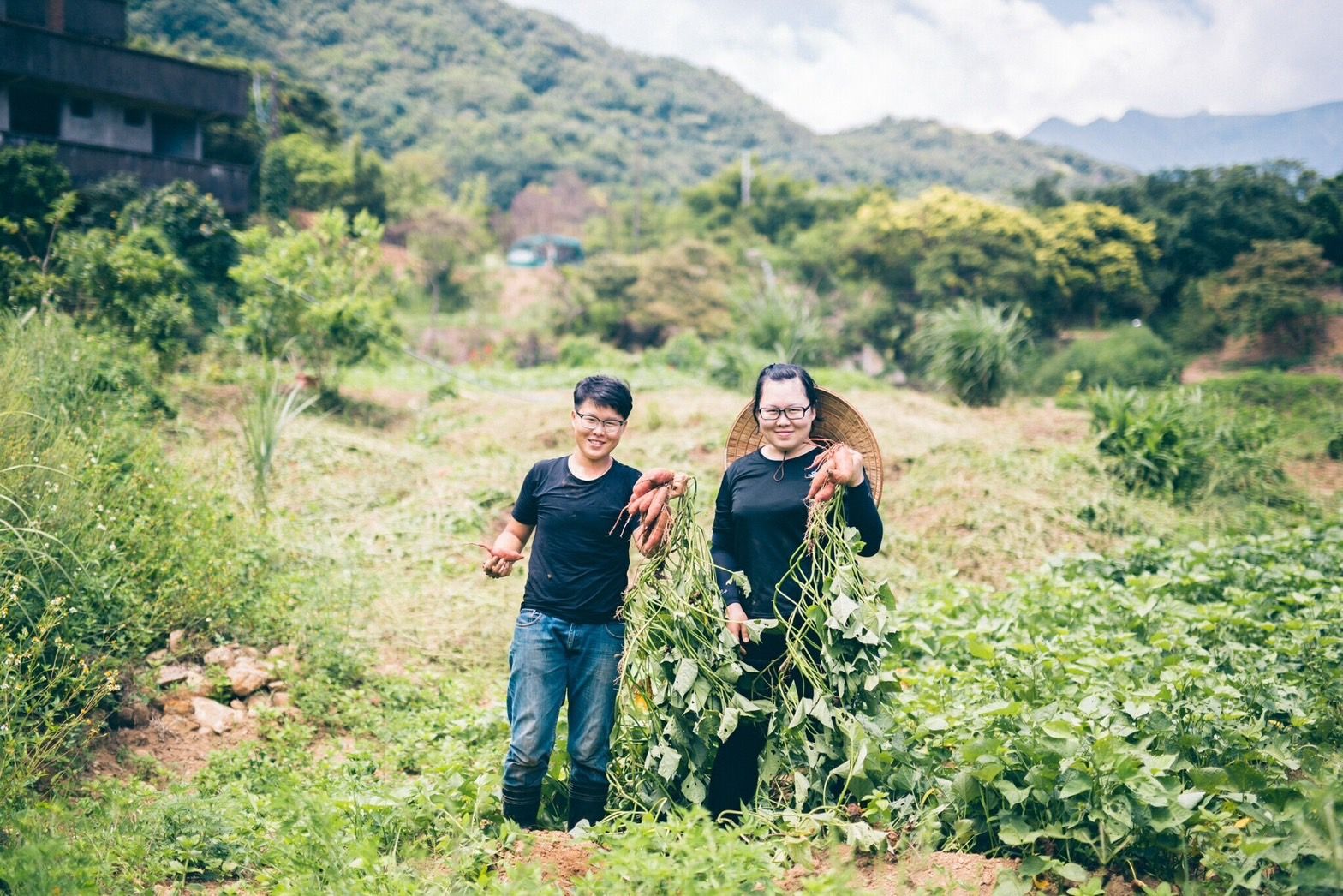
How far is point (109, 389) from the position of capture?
299 inches

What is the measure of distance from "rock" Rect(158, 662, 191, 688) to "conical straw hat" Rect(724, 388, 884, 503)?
9.44ft

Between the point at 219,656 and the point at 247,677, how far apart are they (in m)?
0.23

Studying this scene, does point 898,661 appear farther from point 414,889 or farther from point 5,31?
point 5,31

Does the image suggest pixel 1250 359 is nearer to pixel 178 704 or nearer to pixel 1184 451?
pixel 1184 451

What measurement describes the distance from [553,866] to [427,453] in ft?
24.9

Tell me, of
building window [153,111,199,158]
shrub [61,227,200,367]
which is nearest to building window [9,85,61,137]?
building window [153,111,199,158]

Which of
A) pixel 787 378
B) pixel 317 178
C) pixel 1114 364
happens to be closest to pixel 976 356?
pixel 1114 364

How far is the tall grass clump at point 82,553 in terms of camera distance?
3551 millimetres

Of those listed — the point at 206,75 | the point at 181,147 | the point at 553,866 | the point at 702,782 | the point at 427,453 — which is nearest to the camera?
the point at 553,866

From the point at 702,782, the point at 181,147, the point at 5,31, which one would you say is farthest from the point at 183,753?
the point at 181,147

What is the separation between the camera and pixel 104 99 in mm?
17828

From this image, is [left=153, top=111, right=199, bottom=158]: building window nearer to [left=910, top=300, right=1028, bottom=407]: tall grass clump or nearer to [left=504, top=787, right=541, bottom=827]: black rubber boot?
[left=910, top=300, right=1028, bottom=407]: tall grass clump

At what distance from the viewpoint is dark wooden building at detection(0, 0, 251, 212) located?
1580 cm

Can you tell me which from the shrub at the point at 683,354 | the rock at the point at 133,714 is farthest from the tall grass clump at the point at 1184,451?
the shrub at the point at 683,354
